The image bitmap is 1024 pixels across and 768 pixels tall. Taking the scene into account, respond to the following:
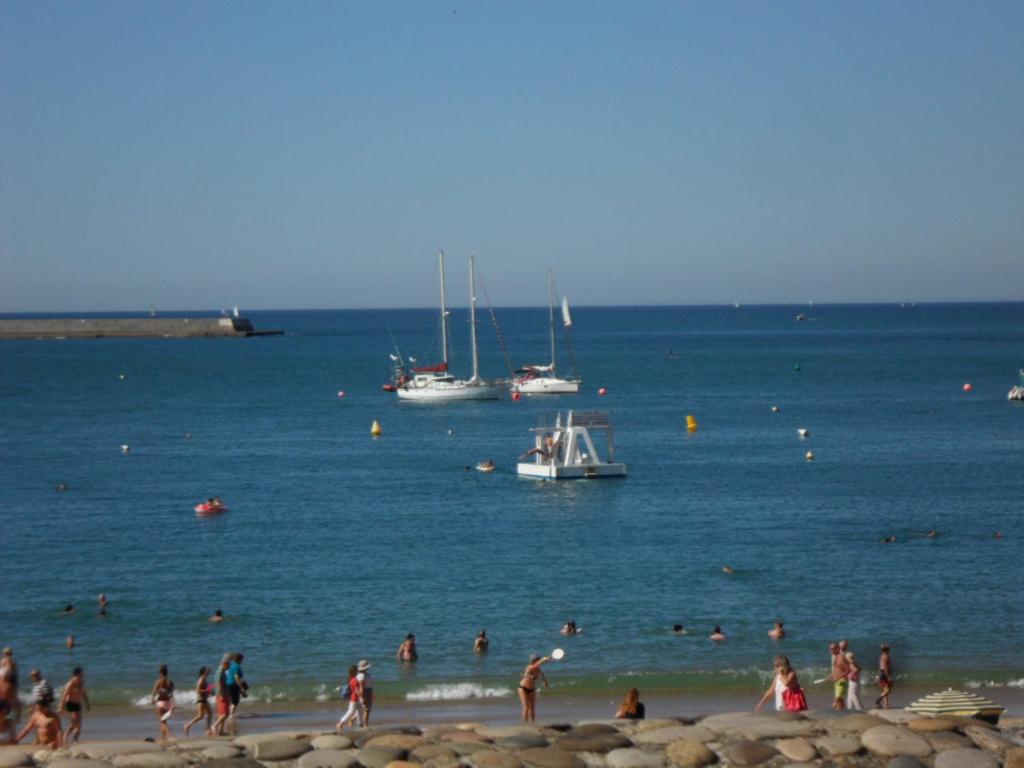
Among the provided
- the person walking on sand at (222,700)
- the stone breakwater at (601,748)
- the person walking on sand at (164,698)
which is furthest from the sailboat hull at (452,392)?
the stone breakwater at (601,748)

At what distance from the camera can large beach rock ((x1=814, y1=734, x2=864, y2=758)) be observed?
15078mm

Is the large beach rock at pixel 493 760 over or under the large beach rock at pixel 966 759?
over

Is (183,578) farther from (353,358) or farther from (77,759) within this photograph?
(353,358)

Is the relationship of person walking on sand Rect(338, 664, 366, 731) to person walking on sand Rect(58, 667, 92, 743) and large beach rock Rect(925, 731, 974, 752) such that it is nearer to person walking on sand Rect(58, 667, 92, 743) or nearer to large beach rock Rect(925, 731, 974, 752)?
person walking on sand Rect(58, 667, 92, 743)

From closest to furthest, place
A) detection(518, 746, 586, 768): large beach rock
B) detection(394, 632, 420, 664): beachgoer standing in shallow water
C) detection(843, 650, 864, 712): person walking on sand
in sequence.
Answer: detection(518, 746, 586, 768): large beach rock < detection(843, 650, 864, 712): person walking on sand < detection(394, 632, 420, 664): beachgoer standing in shallow water

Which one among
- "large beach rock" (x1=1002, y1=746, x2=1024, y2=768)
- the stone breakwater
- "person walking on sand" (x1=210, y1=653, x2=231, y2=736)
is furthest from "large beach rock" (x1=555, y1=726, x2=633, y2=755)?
"person walking on sand" (x1=210, y1=653, x2=231, y2=736)

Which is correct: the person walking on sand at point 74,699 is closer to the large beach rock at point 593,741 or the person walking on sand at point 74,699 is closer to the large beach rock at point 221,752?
the large beach rock at point 221,752

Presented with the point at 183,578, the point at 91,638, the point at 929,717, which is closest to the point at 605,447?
the point at 183,578

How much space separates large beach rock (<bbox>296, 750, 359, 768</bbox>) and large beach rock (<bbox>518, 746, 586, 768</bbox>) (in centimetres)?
185

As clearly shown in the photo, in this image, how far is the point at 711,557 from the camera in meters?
41.8

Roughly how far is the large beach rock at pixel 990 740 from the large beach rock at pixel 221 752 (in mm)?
8208

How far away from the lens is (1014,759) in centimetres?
1467

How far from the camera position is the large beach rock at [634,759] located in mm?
14805

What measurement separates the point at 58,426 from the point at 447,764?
251 ft
